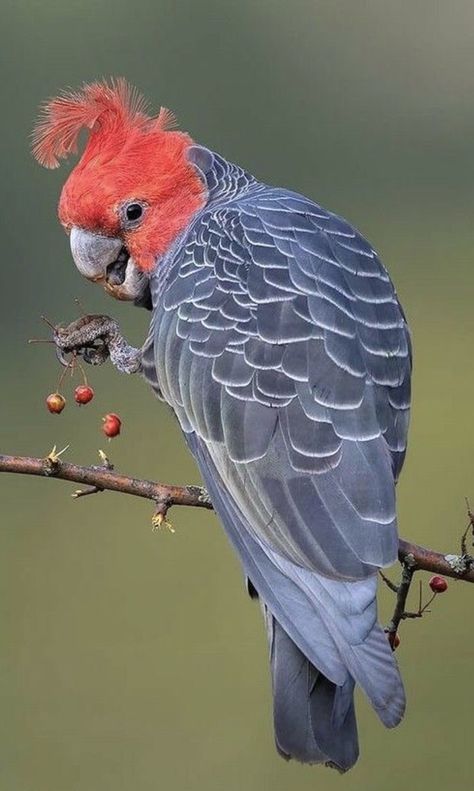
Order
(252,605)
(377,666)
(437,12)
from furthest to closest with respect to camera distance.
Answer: (437,12), (252,605), (377,666)

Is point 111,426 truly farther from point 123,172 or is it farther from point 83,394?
point 123,172

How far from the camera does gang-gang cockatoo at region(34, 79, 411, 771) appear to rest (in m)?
2.52

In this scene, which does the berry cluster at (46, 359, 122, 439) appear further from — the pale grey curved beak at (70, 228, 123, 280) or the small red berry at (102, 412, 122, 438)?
the pale grey curved beak at (70, 228, 123, 280)

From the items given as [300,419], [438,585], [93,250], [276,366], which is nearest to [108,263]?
[93,250]

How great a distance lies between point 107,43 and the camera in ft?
21.7

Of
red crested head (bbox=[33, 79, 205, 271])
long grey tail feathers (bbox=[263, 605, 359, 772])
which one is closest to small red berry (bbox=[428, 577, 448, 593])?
long grey tail feathers (bbox=[263, 605, 359, 772])

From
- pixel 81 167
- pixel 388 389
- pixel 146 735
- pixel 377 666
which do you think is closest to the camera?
pixel 377 666

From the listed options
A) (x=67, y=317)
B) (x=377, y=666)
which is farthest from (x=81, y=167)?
(x=67, y=317)

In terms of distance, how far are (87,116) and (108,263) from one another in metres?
0.35

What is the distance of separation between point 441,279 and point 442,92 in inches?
39.4

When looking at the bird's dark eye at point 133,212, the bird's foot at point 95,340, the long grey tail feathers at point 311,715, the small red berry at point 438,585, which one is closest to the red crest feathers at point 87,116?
the bird's dark eye at point 133,212

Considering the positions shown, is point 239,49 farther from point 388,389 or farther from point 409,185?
point 388,389

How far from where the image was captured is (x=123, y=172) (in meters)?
3.29

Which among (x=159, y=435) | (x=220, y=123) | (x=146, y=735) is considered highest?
(x=220, y=123)
